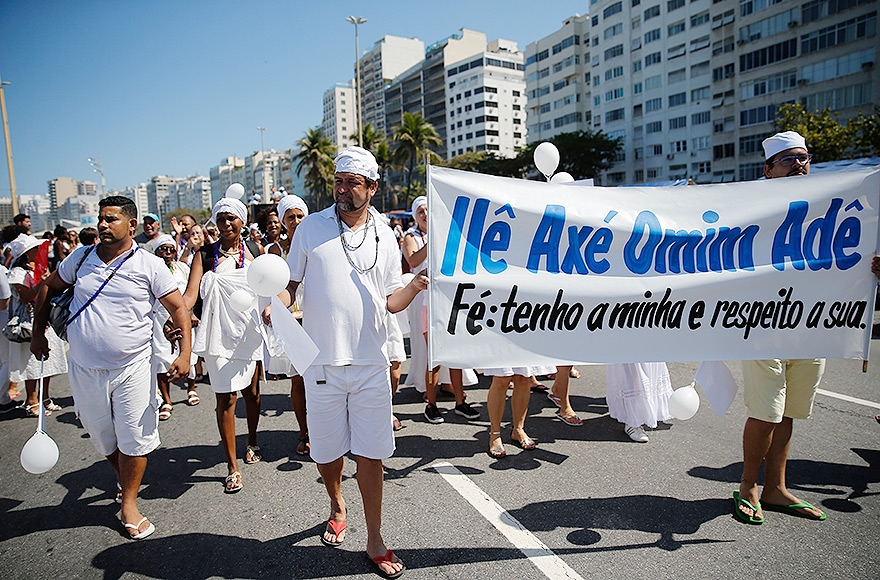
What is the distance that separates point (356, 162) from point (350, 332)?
0.94m

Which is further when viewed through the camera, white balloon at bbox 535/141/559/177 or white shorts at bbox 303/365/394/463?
white balloon at bbox 535/141/559/177

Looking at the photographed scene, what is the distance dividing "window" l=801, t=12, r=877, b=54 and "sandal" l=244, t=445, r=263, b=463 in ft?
A: 140

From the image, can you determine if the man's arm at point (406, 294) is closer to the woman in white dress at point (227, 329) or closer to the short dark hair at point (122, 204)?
the woman in white dress at point (227, 329)

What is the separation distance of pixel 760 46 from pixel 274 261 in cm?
4829

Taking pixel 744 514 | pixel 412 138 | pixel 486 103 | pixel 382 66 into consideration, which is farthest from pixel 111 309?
pixel 382 66

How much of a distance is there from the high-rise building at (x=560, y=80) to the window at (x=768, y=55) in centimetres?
2533

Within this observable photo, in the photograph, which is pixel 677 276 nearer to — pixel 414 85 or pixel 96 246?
pixel 96 246

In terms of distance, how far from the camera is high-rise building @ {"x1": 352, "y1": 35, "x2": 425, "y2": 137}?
117812mm

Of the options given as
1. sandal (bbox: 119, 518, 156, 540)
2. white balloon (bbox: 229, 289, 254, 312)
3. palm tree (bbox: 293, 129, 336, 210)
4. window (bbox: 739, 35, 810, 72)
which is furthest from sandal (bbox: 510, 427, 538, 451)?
palm tree (bbox: 293, 129, 336, 210)

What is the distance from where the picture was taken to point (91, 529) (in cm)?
339

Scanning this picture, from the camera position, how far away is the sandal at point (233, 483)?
150 inches

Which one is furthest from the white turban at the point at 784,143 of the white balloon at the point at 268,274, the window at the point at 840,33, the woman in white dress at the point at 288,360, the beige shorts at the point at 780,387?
the window at the point at 840,33

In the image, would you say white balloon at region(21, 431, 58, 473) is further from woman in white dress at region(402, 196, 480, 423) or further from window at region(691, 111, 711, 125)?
window at region(691, 111, 711, 125)

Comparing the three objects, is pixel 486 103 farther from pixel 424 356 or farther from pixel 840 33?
pixel 424 356
